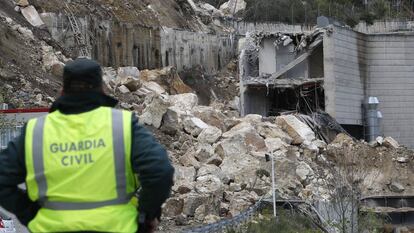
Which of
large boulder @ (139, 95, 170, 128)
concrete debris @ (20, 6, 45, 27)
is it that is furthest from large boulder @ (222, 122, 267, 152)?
concrete debris @ (20, 6, 45, 27)

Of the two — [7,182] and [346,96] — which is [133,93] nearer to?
[346,96]

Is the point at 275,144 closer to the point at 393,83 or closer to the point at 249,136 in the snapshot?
the point at 249,136

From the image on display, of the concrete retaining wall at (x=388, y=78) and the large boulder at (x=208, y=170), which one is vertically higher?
the concrete retaining wall at (x=388, y=78)

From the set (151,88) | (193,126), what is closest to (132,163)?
(193,126)

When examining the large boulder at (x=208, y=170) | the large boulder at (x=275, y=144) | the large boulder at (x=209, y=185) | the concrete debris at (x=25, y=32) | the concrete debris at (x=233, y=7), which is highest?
the concrete debris at (x=233, y=7)

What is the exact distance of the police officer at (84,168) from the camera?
3.35m

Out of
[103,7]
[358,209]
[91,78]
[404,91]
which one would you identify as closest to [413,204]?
[404,91]

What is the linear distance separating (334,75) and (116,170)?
31.5 m

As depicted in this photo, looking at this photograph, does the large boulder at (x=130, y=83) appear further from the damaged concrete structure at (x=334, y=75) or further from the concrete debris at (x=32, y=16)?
the damaged concrete structure at (x=334, y=75)

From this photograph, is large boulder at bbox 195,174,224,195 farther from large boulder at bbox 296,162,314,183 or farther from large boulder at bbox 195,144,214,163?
large boulder at bbox 296,162,314,183

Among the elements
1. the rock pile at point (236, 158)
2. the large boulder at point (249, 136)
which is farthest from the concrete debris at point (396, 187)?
the large boulder at point (249, 136)

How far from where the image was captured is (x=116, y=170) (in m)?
3.42

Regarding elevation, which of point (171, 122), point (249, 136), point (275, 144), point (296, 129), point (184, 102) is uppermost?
point (184, 102)

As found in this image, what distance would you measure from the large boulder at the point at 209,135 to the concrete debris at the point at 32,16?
33.3 ft
